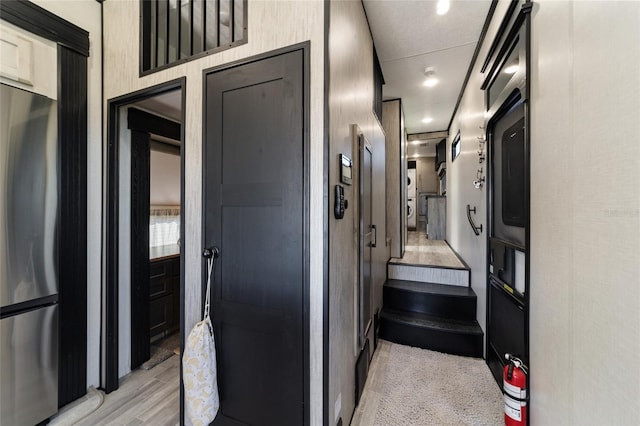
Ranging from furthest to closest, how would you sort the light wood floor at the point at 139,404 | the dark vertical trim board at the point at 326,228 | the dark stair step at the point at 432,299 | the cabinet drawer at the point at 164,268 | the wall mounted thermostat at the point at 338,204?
the dark stair step at the point at 432,299, the cabinet drawer at the point at 164,268, the light wood floor at the point at 139,404, the wall mounted thermostat at the point at 338,204, the dark vertical trim board at the point at 326,228

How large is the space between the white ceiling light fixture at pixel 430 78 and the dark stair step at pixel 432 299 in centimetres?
271

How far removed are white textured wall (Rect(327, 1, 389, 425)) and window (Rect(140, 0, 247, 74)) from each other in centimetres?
75

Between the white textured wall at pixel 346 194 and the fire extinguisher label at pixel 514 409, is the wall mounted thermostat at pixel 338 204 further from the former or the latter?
the fire extinguisher label at pixel 514 409

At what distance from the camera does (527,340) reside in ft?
4.84

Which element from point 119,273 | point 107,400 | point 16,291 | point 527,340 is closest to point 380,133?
point 527,340

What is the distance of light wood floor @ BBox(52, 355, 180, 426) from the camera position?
176 cm

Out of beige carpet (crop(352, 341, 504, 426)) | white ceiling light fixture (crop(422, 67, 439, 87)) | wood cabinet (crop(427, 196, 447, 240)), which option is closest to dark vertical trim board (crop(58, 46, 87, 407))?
beige carpet (crop(352, 341, 504, 426))

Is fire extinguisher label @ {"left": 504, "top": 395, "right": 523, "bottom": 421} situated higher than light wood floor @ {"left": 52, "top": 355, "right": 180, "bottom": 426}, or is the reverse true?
fire extinguisher label @ {"left": 504, "top": 395, "right": 523, "bottom": 421}

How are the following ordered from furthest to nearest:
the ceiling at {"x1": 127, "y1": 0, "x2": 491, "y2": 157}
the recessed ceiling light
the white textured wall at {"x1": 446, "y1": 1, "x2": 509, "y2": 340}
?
the white textured wall at {"x1": 446, "y1": 1, "x2": 509, "y2": 340} → the ceiling at {"x1": 127, "y1": 0, "x2": 491, "y2": 157} → the recessed ceiling light

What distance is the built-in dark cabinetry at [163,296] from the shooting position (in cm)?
269

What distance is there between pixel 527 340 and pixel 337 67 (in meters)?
1.95

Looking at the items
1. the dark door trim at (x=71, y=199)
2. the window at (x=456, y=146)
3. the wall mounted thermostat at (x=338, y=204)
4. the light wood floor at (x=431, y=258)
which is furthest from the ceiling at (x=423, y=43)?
the light wood floor at (x=431, y=258)

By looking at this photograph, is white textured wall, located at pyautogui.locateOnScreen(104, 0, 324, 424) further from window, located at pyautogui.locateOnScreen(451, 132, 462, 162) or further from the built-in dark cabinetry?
window, located at pyautogui.locateOnScreen(451, 132, 462, 162)

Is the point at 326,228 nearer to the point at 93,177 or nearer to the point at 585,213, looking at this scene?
the point at 585,213
